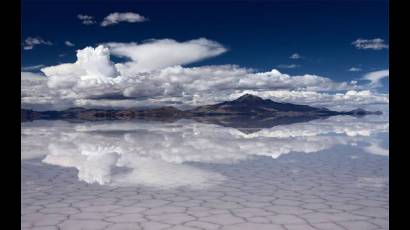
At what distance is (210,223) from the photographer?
10.3 feet

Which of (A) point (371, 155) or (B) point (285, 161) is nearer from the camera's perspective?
(B) point (285, 161)

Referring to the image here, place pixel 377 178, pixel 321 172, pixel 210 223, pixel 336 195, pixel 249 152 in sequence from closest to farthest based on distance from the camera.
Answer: pixel 210 223, pixel 336 195, pixel 377 178, pixel 321 172, pixel 249 152

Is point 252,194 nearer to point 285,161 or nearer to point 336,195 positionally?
point 336,195

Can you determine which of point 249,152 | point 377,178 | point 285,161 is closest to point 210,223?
point 377,178

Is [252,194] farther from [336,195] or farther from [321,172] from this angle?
[321,172]

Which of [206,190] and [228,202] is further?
[206,190]

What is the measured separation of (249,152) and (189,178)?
291 centimetres

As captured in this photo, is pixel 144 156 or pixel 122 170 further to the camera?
pixel 144 156

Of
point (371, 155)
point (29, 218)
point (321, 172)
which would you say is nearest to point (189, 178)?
point (321, 172)

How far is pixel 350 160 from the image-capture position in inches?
268

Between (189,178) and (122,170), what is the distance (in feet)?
3.61
